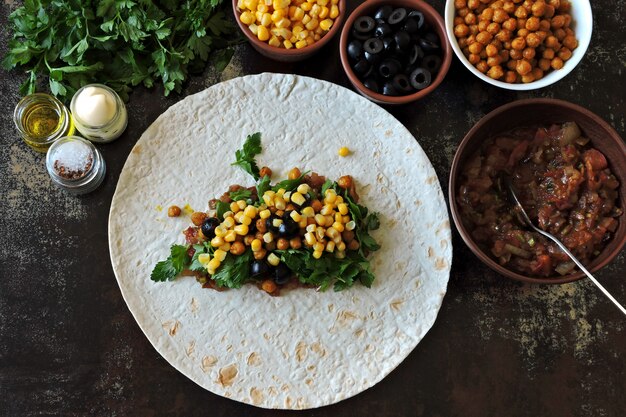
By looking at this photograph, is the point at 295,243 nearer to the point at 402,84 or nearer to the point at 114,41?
the point at 402,84

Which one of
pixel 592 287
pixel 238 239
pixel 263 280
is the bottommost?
pixel 592 287

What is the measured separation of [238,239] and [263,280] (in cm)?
25

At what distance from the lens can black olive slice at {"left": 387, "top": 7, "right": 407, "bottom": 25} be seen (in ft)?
10.2

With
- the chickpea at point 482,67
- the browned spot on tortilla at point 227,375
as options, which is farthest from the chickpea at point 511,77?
the browned spot on tortilla at point 227,375

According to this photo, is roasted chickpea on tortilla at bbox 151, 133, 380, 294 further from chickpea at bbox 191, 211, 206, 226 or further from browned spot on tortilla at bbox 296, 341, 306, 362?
browned spot on tortilla at bbox 296, 341, 306, 362

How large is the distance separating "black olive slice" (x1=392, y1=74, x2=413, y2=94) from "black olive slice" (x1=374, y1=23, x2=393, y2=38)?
0.72 ft

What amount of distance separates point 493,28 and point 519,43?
147 millimetres

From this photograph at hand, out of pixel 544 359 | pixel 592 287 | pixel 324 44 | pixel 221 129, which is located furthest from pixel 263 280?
pixel 592 287

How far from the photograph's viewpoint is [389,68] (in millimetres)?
3086

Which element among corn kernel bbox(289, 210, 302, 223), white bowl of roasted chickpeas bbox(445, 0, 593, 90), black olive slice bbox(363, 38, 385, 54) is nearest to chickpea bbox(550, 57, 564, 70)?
white bowl of roasted chickpeas bbox(445, 0, 593, 90)

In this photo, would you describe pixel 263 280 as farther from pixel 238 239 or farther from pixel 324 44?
pixel 324 44

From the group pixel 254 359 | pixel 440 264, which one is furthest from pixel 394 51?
pixel 254 359

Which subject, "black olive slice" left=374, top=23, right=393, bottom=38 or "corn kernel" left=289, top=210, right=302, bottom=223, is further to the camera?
"black olive slice" left=374, top=23, right=393, bottom=38

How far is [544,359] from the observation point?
10.6 ft
